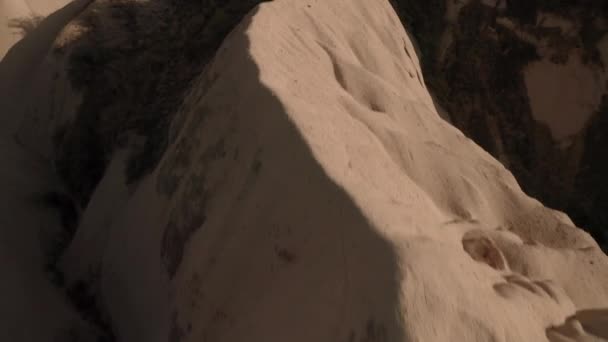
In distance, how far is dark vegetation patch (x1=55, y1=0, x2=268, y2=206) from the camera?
5.27 meters

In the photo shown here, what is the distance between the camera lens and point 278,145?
3268 mm

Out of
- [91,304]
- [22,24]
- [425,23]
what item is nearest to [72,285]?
[91,304]

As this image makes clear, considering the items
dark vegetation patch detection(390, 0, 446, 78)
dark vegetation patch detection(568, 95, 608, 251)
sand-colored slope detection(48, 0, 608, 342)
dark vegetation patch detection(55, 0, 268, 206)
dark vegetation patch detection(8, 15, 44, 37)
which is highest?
sand-colored slope detection(48, 0, 608, 342)

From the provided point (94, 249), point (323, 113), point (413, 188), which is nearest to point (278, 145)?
point (323, 113)

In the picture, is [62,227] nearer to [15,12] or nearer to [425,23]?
[15,12]

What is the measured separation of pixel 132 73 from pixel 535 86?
6.15m

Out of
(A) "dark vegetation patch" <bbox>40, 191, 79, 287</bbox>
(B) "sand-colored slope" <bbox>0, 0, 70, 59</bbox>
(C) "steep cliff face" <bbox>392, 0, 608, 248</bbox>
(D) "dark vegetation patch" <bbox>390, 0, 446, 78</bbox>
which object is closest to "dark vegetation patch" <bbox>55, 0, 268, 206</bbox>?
(A) "dark vegetation patch" <bbox>40, 191, 79, 287</bbox>

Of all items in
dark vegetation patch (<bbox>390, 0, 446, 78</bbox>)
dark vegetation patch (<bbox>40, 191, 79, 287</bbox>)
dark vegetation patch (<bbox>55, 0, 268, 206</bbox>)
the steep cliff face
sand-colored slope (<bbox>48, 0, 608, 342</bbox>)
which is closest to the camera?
sand-colored slope (<bbox>48, 0, 608, 342</bbox>)

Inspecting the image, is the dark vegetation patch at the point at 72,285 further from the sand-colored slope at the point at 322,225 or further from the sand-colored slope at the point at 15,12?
the sand-colored slope at the point at 15,12

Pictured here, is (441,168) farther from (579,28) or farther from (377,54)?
(579,28)

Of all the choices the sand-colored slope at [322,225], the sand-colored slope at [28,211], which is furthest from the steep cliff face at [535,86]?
the sand-colored slope at [28,211]

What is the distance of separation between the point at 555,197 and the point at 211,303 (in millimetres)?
7061

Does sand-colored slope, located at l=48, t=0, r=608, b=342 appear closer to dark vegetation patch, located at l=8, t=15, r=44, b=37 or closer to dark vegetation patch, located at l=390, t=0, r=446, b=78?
dark vegetation patch, located at l=390, t=0, r=446, b=78

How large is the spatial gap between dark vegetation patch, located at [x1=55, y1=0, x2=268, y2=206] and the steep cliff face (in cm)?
406
